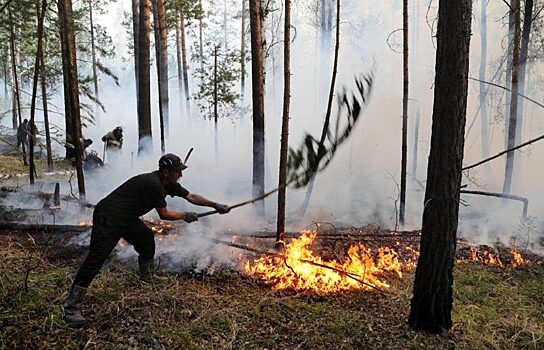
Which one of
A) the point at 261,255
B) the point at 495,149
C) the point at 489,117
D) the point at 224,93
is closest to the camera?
the point at 261,255

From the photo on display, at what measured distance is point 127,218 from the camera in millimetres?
4832

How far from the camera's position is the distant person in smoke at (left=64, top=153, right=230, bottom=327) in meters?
4.42

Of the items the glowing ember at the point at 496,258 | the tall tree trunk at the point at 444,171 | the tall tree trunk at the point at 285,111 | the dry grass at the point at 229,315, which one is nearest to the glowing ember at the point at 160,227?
the dry grass at the point at 229,315

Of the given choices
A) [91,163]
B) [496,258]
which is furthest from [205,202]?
[91,163]

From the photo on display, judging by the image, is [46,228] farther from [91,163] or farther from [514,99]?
[514,99]

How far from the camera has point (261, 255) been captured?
6.74 meters

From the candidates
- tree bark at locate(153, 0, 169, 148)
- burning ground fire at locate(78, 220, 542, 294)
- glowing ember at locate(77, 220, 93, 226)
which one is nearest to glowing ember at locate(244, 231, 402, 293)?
burning ground fire at locate(78, 220, 542, 294)

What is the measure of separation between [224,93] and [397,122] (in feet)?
26.2

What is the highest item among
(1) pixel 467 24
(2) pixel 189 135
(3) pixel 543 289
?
(1) pixel 467 24

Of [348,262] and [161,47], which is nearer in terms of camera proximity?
[348,262]

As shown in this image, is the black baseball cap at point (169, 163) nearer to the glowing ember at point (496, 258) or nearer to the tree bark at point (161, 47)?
the glowing ember at point (496, 258)

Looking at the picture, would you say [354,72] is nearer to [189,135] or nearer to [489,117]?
[189,135]

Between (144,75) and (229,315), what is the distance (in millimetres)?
10755

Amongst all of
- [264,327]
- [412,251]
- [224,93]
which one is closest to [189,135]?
[224,93]
